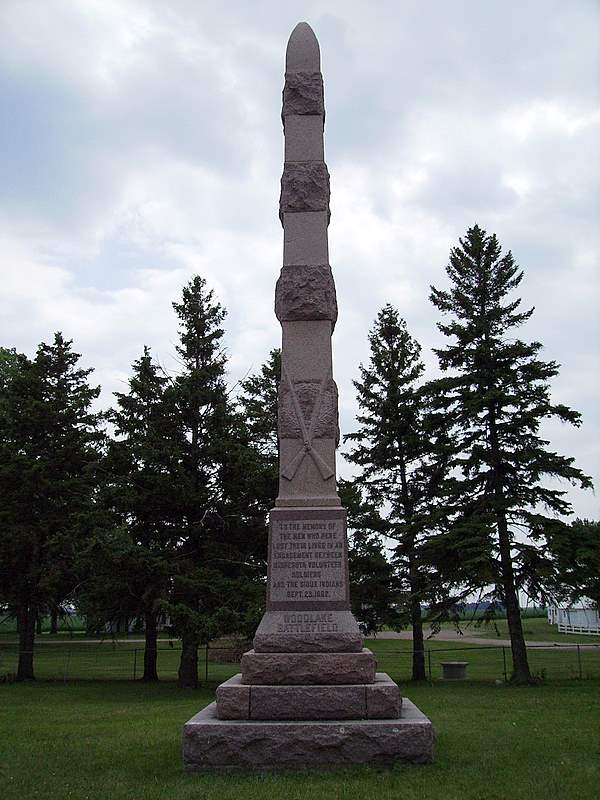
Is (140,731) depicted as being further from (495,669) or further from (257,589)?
(495,669)

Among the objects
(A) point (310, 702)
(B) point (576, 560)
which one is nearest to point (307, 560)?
(A) point (310, 702)

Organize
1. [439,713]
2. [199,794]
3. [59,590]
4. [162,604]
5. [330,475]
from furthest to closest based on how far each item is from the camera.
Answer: [59,590]
[162,604]
[439,713]
[330,475]
[199,794]

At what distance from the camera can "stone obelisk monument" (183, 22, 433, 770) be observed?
6984 millimetres

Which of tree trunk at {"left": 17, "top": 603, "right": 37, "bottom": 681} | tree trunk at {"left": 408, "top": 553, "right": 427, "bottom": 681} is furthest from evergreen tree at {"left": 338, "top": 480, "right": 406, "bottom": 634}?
tree trunk at {"left": 17, "top": 603, "right": 37, "bottom": 681}

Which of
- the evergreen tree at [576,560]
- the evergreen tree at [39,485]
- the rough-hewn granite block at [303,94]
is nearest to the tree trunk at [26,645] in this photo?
the evergreen tree at [39,485]

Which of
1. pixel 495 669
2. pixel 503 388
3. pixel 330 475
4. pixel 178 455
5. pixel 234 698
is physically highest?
pixel 503 388

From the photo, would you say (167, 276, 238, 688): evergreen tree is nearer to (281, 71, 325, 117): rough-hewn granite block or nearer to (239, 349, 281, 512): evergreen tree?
(239, 349, 281, 512): evergreen tree

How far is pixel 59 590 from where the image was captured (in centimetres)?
2619

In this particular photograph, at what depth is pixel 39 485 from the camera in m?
25.0

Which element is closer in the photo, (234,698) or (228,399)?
(234,698)

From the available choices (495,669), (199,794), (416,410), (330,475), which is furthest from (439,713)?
(495,669)

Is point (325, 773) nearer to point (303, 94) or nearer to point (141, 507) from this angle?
point (303, 94)

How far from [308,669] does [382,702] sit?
33.3 inches

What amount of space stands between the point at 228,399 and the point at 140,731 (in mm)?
13647
